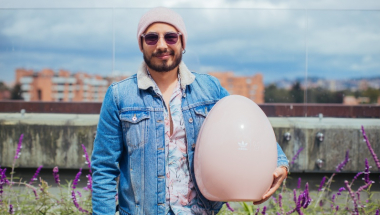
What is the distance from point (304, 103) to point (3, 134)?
378 cm

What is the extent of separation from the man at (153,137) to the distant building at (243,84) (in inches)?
113

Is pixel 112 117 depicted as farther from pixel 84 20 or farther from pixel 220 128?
pixel 84 20

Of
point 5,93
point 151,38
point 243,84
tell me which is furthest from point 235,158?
point 5,93

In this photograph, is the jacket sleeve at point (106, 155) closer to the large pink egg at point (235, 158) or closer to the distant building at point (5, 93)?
the large pink egg at point (235, 158)

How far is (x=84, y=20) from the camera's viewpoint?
4918mm

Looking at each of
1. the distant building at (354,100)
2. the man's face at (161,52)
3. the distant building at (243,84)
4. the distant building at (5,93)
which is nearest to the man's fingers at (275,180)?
the man's face at (161,52)

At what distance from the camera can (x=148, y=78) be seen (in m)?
2.05

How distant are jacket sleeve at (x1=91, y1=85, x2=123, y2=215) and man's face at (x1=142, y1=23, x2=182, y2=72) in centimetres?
28

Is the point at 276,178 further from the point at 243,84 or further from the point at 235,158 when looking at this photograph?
the point at 243,84

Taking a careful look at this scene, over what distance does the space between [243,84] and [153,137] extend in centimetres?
315

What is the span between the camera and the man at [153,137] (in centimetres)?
197

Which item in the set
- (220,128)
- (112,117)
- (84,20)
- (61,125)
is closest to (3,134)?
(61,125)

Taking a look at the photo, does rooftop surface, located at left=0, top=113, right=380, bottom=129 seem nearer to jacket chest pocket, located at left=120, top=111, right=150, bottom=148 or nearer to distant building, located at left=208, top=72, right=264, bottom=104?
distant building, located at left=208, top=72, right=264, bottom=104

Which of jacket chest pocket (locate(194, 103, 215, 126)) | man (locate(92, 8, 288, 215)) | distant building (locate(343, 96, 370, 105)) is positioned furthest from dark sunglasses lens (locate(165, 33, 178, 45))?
distant building (locate(343, 96, 370, 105))
